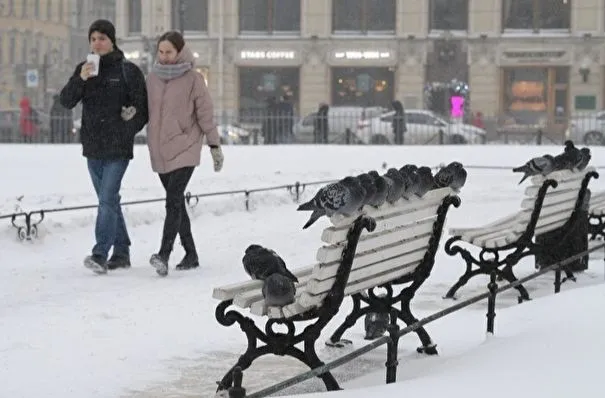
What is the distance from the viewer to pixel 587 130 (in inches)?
1297

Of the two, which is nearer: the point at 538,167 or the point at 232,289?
the point at 232,289

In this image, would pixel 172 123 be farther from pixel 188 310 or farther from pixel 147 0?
pixel 147 0

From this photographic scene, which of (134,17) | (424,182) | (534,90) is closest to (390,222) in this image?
(424,182)

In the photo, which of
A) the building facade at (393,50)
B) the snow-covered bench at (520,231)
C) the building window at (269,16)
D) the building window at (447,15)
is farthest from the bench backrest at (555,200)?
the building window at (269,16)

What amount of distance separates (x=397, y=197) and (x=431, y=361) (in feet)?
3.19

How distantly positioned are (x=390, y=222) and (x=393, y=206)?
0.08 m

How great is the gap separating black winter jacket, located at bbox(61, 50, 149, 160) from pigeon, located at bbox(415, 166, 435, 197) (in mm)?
4017

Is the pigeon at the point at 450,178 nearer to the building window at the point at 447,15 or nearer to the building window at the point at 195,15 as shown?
the building window at the point at 447,15

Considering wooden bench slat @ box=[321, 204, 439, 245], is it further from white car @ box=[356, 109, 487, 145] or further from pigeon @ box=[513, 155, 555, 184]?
white car @ box=[356, 109, 487, 145]

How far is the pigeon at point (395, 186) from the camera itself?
21.5 feet

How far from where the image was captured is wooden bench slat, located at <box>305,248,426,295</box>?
6.12 m

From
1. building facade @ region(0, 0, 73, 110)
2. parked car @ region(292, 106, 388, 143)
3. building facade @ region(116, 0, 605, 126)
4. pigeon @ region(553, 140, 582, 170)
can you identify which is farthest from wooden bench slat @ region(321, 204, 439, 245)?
building facade @ region(0, 0, 73, 110)

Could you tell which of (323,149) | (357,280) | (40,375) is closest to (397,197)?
(357,280)

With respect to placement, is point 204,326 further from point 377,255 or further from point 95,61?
point 95,61
